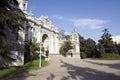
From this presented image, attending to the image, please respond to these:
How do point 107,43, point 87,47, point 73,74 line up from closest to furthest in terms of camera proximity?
point 73,74 → point 87,47 → point 107,43

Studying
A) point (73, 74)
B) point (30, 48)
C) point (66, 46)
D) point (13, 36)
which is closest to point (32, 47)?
point (30, 48)

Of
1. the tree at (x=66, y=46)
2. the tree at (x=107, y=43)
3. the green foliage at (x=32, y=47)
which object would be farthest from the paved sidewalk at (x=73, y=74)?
the tree at (x=107, y=43)

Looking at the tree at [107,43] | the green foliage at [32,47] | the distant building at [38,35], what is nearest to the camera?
the distant building at [38,35]

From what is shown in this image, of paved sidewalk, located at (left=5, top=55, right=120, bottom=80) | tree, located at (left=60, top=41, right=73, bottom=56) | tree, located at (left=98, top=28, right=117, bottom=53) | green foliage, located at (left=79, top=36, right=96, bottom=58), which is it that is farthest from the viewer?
tree, located at (left=98, top=28, right=117, bottom=53)

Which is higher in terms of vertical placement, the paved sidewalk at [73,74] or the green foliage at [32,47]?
the green foliage at [32,47]

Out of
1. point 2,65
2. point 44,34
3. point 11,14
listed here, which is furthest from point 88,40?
point 11,14

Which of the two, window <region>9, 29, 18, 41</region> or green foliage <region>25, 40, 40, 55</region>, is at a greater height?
window <region>9, 29, 18, 41</region>

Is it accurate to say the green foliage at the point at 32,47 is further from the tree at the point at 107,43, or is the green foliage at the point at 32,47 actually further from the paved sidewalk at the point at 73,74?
the tree at the point at 107,43

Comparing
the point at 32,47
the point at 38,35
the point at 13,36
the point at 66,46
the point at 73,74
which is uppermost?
the point at 38,35

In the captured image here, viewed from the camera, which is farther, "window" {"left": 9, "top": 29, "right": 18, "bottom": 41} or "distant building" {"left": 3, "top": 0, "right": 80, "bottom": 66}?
"distant building" {"left": 3, "top": 0, "right": 80, "bottom": 66}

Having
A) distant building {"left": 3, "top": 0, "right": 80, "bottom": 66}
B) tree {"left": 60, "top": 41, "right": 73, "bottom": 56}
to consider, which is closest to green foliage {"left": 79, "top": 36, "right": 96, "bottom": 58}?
distant building {"left": 3, "top": 0, "right": 80, "bottom": 66}

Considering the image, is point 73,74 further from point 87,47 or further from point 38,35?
point 87,47

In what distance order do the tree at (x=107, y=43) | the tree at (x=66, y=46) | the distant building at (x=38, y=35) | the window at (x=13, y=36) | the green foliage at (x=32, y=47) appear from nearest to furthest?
the window at (x=13, y=36) < the distant building at (x=38, y=35) < the green foliage at (x=32, y=47) < the tree at (x=66, y=46) < the tree at (x=107, y=43)

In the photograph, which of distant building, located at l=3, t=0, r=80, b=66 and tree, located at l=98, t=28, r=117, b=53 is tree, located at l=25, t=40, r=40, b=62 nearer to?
distant building, located at l=3, t=0, r=80, b=66
